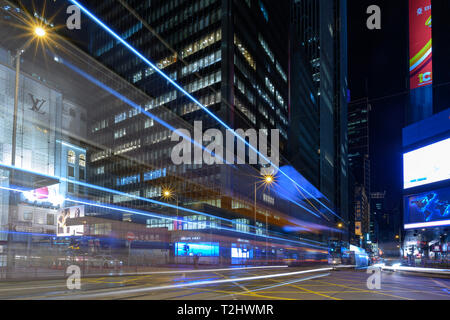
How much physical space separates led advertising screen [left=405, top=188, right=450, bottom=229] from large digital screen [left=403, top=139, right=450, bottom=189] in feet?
5.32

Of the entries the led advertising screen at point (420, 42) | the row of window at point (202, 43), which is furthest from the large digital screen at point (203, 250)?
the row of window at point (202, 43)

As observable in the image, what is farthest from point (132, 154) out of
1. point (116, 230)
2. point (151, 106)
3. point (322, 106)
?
point (322, 106)

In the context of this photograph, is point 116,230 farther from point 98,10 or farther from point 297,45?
point 297,45

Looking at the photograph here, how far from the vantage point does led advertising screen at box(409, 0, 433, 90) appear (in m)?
→ 59.0

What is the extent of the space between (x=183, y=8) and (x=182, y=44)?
407 inches

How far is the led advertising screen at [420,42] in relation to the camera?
59.0 m

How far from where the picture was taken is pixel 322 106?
14862 cm

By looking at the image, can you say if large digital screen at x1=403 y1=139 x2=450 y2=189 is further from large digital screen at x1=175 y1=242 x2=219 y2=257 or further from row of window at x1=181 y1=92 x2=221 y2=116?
row of window at x1=181 y1=92 x2=221 y2=116

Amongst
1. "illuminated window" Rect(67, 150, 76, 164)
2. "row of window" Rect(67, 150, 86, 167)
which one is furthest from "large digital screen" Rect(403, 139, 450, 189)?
"illuminated window" Rect(67, 150, 76, 164)

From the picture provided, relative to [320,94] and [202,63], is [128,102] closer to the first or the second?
[202,63]

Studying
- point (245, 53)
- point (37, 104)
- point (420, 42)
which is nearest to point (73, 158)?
point (37, 104)

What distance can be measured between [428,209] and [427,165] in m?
5.42

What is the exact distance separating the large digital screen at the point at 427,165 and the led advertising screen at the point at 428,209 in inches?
63.8

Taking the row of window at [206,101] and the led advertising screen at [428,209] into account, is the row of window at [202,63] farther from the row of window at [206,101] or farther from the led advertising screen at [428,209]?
the led advertising screen at [428,209]
